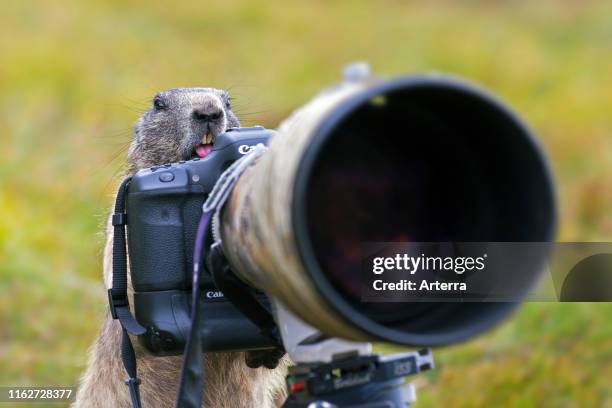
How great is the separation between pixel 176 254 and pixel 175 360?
2.45ft

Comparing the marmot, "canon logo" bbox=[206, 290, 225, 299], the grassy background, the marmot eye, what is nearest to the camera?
"canon logo" bbox=[206, 290, 225, 299]

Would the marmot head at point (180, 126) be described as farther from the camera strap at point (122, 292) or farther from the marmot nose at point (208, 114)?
the camera strap at point (122, 292)

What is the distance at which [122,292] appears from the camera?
10.8 ft

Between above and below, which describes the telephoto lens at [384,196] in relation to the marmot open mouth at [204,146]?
below

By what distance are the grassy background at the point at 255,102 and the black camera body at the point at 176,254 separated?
184cm

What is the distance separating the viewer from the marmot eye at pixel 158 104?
4.15 meters

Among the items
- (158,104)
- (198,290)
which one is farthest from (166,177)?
(158,104)

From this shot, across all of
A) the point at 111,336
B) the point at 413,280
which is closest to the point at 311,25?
the point at 111,336

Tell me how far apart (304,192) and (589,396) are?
435 centimetres

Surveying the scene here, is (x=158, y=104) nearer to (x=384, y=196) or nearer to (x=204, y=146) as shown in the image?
(x=204, y=146)

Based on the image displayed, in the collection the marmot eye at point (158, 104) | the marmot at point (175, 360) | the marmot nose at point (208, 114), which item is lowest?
the marmot at point (175, 360)

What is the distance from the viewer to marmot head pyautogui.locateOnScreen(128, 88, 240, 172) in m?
3.83

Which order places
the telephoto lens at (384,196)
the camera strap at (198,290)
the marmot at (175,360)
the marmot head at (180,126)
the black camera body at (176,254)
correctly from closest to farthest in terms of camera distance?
the telephoto lens at (384,196) → the camera strap at (198,290) → the black camera body at (176,254) → the marmot at (175,360) → the marmot head at (180,126)

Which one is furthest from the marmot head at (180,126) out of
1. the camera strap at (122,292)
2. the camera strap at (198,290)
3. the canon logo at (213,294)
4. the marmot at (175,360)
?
the camera strap at (198,290)
